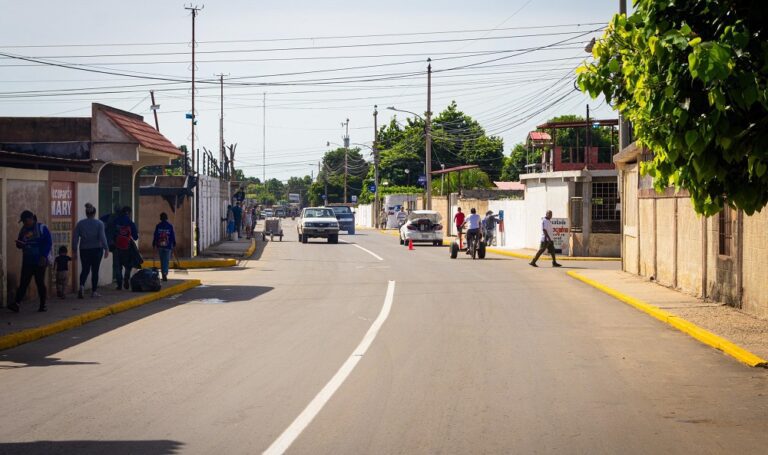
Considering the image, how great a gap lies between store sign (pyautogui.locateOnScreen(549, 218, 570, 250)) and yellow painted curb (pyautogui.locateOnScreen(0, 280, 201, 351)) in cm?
1876

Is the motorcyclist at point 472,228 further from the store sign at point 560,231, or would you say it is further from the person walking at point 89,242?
the person walking at point 89,242

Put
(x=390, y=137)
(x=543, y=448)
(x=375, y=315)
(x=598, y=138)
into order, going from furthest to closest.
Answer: (x=390, y=137)
(x=598, y=138)
(x=375, y=315)
(x=543, y=448)

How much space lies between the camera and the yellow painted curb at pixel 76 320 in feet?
43.4

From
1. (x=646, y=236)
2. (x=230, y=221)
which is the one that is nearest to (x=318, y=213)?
(x=230, y=221)

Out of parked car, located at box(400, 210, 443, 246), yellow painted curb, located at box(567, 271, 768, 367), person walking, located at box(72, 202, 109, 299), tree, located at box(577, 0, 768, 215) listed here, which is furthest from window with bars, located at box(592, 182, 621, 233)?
tree, located at box(577, 0, 768, 215)

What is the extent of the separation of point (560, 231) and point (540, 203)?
8.68 ft

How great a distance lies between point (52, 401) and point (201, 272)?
2002 cm

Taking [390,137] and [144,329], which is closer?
[144,329]

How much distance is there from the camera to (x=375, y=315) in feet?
54.7

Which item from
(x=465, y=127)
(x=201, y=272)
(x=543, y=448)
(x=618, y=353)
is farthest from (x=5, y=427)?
(x=465, y=127)

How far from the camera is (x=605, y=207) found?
36.4 metres

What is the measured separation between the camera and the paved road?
7586mm

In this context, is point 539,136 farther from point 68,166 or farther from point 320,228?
point 68,166

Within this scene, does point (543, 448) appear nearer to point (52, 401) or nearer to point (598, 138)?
point (52, 401)
